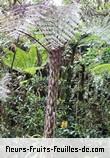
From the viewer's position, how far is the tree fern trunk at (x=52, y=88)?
1470 mm

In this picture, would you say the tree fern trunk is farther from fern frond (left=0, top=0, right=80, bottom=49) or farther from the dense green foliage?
the dense green foliage

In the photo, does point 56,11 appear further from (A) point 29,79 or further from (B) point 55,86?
(A) point 29,79

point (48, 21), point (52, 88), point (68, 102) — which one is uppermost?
point (48, 21)

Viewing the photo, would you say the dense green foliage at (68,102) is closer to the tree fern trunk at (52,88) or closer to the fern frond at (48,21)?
the tree fern trunk at (52,88)

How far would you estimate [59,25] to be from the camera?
119 centimetres

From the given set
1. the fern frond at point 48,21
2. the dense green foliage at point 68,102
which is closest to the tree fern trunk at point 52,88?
the fern frond at point 48,21

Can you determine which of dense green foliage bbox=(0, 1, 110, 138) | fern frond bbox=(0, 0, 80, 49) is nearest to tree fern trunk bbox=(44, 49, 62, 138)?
fern frond bbox=(0, 0, 80, 49)

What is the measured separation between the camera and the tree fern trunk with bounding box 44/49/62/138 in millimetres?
1470

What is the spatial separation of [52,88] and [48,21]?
0.41m

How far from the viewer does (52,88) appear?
5.01 feet

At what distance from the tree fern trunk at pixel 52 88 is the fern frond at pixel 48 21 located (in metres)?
0.23

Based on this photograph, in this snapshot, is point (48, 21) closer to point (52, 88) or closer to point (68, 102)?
point (52, 88)

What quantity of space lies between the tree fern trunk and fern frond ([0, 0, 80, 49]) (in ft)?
0.76

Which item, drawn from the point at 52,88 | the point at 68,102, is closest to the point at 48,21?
the point at 52,88
